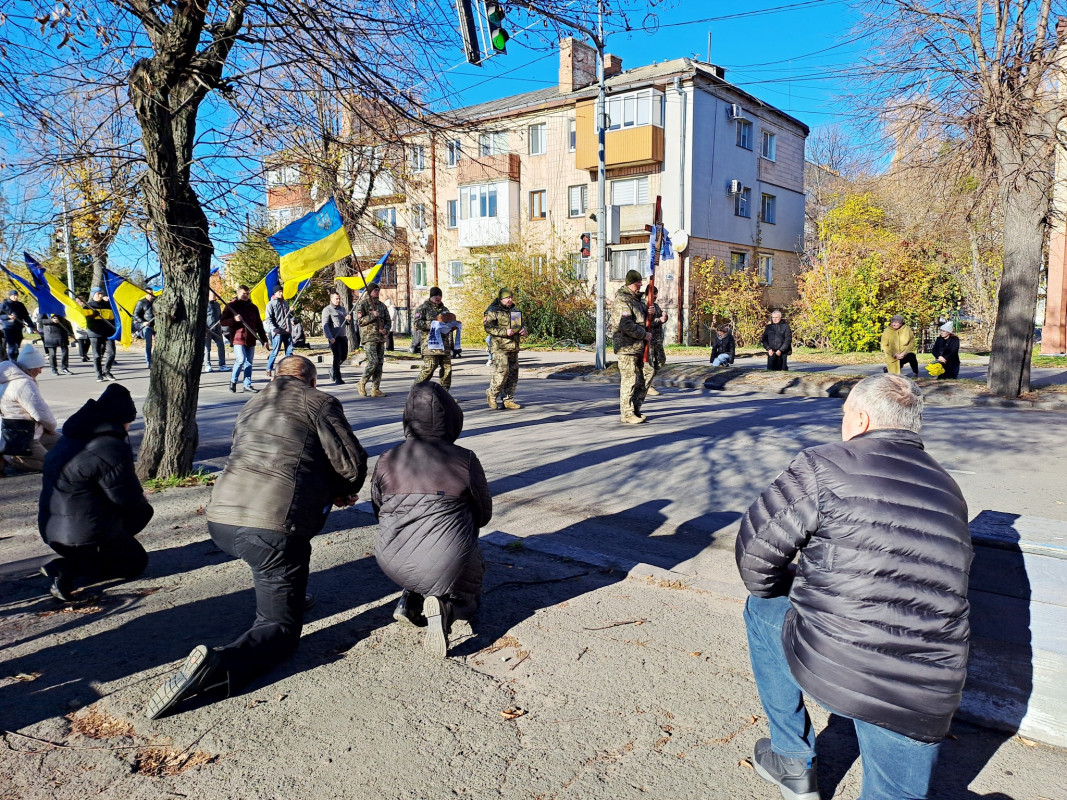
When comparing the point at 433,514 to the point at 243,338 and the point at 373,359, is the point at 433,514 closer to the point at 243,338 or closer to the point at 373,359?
the point at 373,359

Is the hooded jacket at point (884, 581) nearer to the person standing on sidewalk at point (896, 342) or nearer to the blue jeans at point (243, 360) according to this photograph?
the blue jeans at point (243, 360)

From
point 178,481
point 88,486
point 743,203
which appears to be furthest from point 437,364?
point 743,203

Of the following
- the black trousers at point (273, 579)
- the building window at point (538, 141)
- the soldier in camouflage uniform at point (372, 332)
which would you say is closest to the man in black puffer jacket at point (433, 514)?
the black trousers at point (273, 579)

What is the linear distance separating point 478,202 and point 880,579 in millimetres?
36455

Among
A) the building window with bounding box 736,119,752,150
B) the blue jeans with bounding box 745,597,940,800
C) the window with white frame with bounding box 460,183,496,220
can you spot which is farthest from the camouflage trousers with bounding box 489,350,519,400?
the window with white frame with bounding box 460,183,496,220

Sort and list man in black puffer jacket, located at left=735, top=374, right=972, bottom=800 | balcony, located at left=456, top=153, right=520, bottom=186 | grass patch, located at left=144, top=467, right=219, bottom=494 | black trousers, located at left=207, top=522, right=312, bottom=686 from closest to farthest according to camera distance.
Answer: man in black puffer jacket, located at left=735, top=374, right=972, bottom=800, black trousers, located at left=207, top=522, right=312, bottom=686, grass patch, located at left=144, top=467, right=219, bottom=494, balcony, located at left=456, top=153, right=520, bottom=186

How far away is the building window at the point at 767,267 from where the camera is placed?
3516 cm

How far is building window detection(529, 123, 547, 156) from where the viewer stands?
34625 mm

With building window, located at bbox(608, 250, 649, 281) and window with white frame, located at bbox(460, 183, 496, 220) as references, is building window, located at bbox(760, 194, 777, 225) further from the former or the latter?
window with white frame, located at bbox(460, 183, 496, 220)

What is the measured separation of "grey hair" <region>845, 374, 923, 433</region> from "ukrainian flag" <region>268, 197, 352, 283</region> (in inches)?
299

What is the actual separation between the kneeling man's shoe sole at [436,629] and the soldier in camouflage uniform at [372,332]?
9.78 m

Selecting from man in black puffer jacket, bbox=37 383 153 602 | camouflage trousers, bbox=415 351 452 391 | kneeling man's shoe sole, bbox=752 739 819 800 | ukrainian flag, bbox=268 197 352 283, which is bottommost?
kneeling man's shoe sole, bbox=752 739 819 800

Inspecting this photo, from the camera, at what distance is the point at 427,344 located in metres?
11.4

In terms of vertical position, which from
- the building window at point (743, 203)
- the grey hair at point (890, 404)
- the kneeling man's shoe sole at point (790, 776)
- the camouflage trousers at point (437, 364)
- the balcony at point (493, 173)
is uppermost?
the balcony at point (493, 173)
